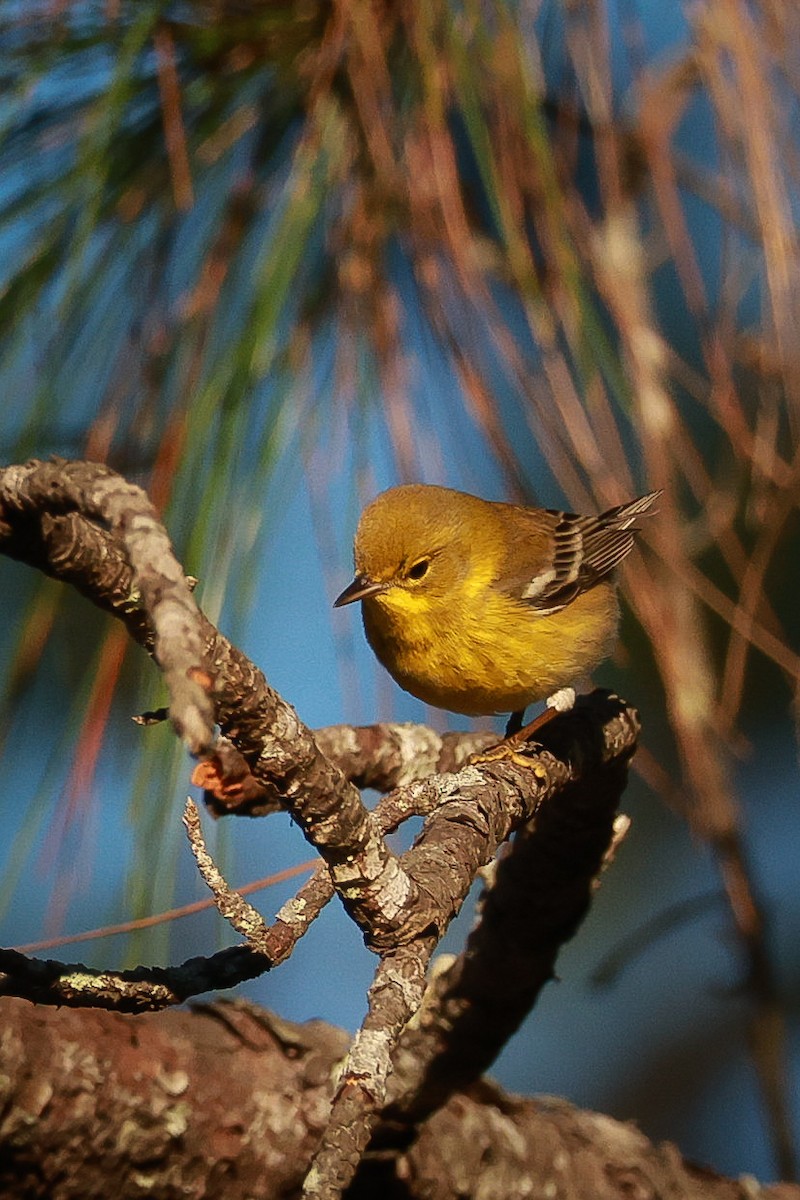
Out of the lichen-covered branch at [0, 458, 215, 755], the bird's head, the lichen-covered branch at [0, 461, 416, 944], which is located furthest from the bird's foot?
the lichen-covered branch at [0, 458, 215, 755]

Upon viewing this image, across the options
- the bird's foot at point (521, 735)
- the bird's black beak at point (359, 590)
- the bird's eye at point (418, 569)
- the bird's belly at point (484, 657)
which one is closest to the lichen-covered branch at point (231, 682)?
the bird's foot at point (521, 735)

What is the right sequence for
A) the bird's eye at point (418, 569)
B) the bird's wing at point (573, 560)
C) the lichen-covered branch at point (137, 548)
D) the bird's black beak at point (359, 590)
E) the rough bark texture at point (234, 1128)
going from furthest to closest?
the bird's wing at point (573, 560) < the bird's eye at point (418, 569) < the bird's black beak at point (359, 590) < the rough bark texture at point (234, 1128) < the lichen-covered branch at point (137, 548)

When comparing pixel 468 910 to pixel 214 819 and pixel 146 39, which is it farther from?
pixel 146 39

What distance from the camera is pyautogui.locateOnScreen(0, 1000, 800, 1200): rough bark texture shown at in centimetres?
180

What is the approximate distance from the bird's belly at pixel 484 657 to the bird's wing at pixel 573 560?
116mm

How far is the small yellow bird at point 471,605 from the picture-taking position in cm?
283

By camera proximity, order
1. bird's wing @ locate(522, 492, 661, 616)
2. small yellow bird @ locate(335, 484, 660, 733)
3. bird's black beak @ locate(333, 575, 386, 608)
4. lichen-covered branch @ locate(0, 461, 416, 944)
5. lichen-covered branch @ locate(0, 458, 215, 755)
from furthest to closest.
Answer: bird's wing @ locate(522, 492, 661, 616) < small yellow bird @ locate(335, 484, 660, 733) < bird's black beak @ locate(333, 575, 386, 608) < lichen-covered branch @ locate(0, 461, 416, 944) < lichen-covered branch @ locate(0, 458, 215, 755)

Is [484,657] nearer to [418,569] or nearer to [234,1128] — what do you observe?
[418,569]

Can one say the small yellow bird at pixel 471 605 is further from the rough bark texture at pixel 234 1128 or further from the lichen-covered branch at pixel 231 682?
the lichen-covered branch at pixel 231 682

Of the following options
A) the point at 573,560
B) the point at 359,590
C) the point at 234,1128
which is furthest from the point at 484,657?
the point at 234,1128

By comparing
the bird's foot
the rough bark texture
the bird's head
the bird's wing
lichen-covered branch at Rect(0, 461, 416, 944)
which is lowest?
→ the rough bark texture

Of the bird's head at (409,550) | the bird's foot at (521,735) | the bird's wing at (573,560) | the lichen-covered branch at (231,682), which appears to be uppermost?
the bird's wing at (573,560)

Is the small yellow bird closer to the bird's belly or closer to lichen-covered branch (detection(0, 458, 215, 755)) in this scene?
the bird's belly

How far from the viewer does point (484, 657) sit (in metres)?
2.94
